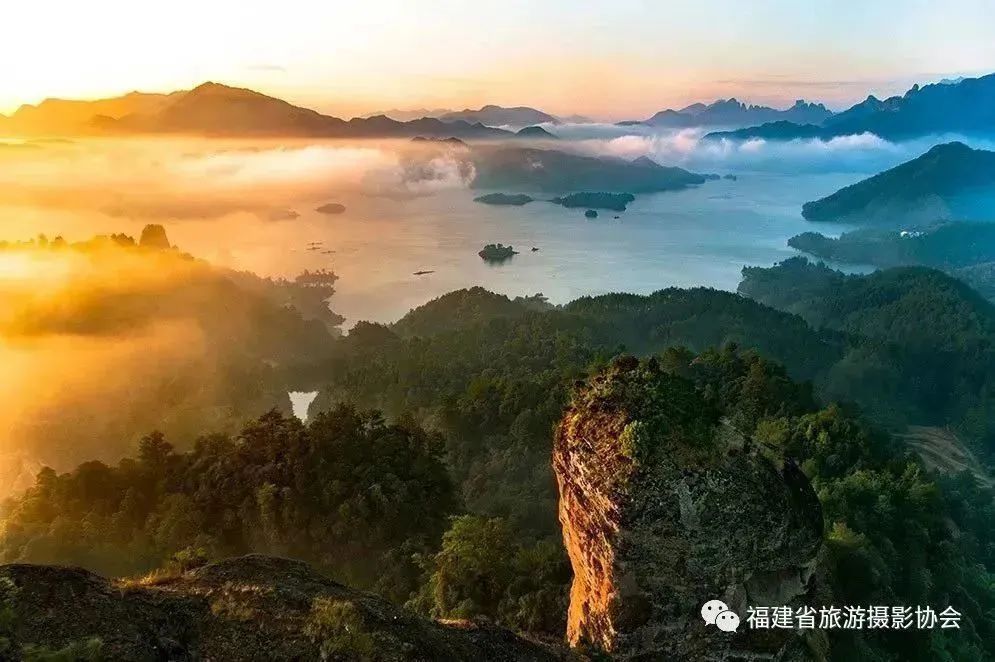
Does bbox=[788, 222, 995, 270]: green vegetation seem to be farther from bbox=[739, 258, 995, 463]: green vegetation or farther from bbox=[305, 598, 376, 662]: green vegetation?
bbox=[305, 598, 376, 662]: green vegetation

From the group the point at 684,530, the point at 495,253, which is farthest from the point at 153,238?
the point at 684,530

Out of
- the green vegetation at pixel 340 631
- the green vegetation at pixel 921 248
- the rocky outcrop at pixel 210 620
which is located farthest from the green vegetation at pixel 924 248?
the green vegetation at pixel 340 631

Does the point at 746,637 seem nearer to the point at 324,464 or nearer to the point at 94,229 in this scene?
the point at 324,464

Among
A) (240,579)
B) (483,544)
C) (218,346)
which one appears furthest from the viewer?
(218,346)

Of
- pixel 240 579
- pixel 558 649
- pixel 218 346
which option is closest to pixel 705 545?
pixel 558 649

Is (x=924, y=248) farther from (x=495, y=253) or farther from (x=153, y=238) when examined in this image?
(x=153, y=238)

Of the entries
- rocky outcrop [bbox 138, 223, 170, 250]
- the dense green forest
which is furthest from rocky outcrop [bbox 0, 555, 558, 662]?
rocky outcrop [bbox 138, 223, 170, 250]

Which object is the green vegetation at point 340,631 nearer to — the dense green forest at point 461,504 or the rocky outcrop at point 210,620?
the rocky outcrop at point 210,620
